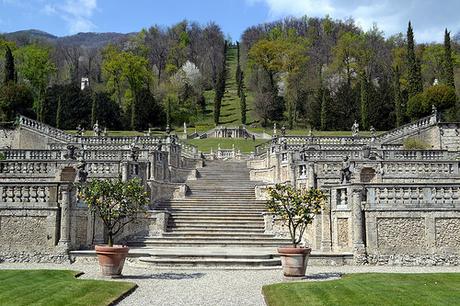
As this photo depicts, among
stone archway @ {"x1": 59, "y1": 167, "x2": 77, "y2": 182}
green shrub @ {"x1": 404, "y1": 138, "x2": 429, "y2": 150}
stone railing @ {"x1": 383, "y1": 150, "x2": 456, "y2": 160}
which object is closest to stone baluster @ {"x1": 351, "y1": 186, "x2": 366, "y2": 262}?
stone railing @ {"x1": 383, "y1": 150, "x2": 456, "y2": 160}

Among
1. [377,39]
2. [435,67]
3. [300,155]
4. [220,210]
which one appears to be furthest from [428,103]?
[377,39]

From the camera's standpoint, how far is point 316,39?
120 m

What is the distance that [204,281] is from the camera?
1490 centimetres

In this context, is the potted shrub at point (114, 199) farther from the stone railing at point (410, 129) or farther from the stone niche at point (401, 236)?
the stone railing at point (410, 129)

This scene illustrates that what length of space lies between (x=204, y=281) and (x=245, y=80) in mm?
105194

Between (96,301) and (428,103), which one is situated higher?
(428,103)

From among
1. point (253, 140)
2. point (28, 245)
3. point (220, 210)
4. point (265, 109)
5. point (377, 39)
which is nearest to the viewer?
point (28, 245)

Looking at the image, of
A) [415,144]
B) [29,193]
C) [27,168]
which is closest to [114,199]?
[29,193]

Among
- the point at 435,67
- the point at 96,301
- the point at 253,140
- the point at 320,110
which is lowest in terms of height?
the point at 96,301

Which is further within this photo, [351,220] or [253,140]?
[253,140]

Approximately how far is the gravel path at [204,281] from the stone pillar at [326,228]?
2.36 m

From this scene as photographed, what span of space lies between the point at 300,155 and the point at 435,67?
63.5 m

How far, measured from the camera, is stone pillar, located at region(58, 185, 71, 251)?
18.6m

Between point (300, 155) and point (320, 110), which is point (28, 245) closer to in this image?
point (300, 155)
